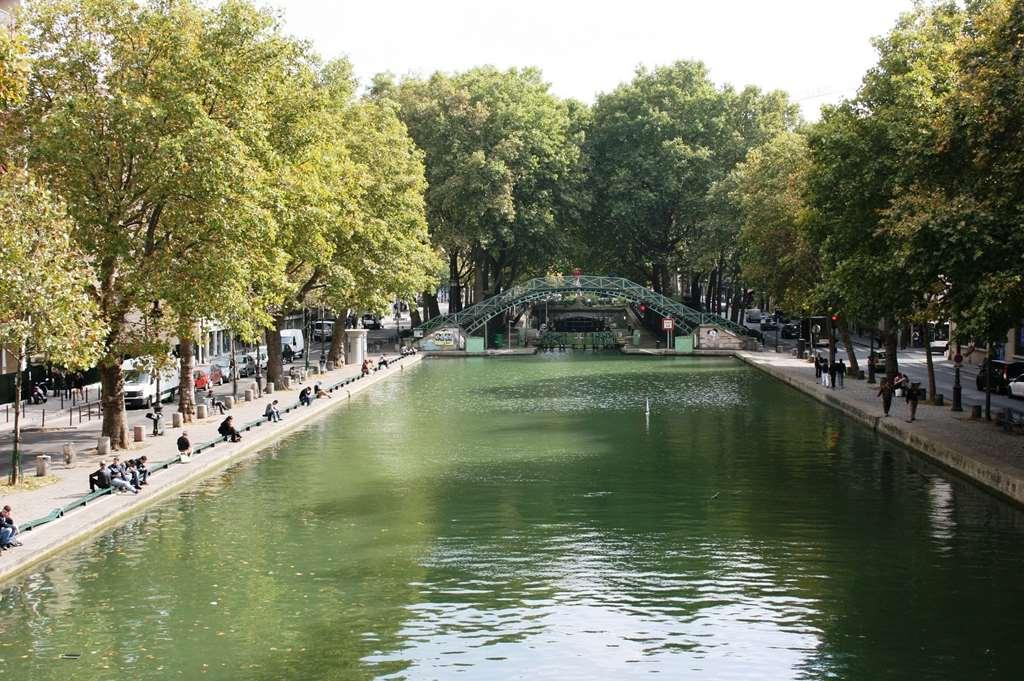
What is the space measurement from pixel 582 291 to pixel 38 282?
72060 mm

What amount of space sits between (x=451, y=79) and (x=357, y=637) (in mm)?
85486

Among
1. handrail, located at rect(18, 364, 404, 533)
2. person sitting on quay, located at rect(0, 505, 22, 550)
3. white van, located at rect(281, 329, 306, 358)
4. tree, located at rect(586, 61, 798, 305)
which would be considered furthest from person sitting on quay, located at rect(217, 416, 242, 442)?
tree, located at rect(586, 61, 798, 305)

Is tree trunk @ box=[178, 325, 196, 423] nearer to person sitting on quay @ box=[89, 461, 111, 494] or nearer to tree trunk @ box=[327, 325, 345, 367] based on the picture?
person sitting on quay @ box=[89, 461, 111, 494]

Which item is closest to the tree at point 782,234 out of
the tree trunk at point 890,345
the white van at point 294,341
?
the tree trunk at point 890,345

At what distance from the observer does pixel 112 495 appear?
30.6 m

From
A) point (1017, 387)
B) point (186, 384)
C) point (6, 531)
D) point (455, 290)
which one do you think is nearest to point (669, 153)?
point (455, 290)

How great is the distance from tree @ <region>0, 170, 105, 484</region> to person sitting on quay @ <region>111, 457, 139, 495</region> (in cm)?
290

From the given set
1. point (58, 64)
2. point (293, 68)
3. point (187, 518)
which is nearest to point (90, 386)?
point (293, 68)

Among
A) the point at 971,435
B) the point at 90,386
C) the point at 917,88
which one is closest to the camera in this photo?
the point at 971,435

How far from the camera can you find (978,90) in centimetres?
3152

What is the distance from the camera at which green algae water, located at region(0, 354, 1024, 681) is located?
1886 cm

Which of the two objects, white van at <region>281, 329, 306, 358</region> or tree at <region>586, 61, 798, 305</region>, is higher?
tree at <region>586, 61, 798, 305</region>

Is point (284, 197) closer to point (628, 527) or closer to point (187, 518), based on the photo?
point (187, 518)

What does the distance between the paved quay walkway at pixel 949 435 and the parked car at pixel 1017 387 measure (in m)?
3.35
